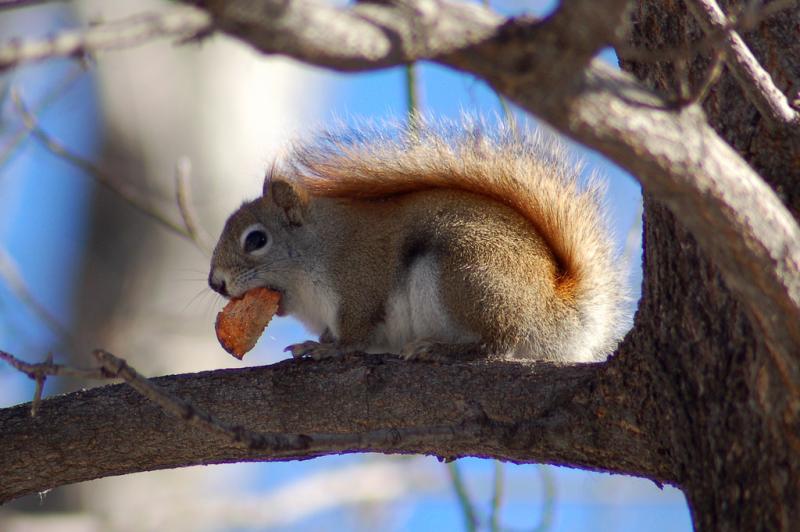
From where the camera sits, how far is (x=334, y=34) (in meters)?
1.05

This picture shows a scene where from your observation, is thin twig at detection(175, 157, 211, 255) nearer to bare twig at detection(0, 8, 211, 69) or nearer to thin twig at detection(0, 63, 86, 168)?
thin twig at detection(0, 63, 86, 168)

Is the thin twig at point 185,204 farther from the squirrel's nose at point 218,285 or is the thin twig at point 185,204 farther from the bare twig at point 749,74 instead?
the bare twig at point 749,74

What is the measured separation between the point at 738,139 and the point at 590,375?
561 mm

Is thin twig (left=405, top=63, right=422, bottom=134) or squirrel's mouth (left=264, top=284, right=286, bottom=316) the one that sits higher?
thin twig (left=405, top=63, right=422, bottom=134)

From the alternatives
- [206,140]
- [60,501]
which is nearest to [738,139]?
[206,140]

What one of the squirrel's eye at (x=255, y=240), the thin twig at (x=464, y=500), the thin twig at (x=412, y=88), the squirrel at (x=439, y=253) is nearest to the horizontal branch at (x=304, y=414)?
the squirrel at (x=439, y=253)

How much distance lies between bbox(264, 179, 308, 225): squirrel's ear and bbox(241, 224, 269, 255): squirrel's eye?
0.31 ft

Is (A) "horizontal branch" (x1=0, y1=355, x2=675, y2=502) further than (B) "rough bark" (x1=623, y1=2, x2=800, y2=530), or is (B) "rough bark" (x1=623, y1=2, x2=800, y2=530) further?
(A) "horizontal branch" (x1=0, y1=355, x2=675, y2=502)

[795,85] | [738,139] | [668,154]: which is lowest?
[668,154]

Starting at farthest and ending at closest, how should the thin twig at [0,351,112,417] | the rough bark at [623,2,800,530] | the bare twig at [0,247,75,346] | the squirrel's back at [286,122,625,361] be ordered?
the bare twig at [0,247,75,346], the squirrel's back at [286,122,625,361], the rough bark at [623,2,800,530], the thin twig at [0,351,112,417]

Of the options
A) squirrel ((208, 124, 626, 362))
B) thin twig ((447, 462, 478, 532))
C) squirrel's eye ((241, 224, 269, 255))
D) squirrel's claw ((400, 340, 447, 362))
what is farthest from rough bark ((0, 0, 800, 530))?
thin twig ((447, 462, 478, 532))

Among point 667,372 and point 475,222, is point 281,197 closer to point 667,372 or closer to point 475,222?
point 475,222

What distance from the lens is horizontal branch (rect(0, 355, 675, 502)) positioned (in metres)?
2.10

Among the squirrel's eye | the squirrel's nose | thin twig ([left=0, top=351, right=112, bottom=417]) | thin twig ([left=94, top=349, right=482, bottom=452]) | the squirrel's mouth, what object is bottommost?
thin twig ([left=0, top=351, right=112, bottom=417])
